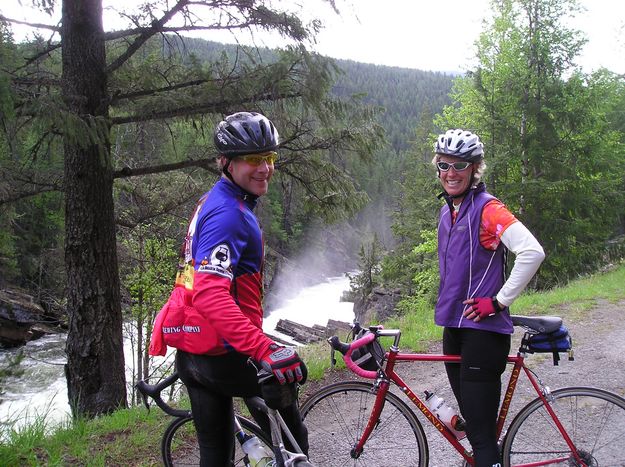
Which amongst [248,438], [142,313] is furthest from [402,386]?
[142,313]

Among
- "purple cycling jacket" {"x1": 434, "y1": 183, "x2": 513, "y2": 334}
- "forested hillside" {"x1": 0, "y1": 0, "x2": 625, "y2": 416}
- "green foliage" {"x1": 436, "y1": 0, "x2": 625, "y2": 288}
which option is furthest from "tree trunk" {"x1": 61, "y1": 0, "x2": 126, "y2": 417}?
"green foliage" {"x1": 436, "y1": 0, "x2": 625, "y2": 288}

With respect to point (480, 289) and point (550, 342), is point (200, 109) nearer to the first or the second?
point (480, 289)

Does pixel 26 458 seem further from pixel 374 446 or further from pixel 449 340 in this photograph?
pixel 449 340

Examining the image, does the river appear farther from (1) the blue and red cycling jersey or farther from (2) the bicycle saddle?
(2) the bicycle saddle

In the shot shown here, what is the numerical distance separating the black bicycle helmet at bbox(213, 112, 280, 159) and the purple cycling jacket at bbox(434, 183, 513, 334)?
1174 millimetres

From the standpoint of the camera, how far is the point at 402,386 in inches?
119

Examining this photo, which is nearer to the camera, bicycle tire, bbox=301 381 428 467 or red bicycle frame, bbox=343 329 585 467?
red bicycle frame, bbox=343 329 585 467

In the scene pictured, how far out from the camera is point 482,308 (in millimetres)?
2539

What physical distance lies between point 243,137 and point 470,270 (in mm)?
1417

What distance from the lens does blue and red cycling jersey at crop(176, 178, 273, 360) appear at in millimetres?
1898

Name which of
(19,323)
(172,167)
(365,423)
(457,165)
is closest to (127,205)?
(172,167)

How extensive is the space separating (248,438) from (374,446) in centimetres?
105

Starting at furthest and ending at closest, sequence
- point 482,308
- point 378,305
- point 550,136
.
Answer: point 378,305, point 550,136, point 482,308

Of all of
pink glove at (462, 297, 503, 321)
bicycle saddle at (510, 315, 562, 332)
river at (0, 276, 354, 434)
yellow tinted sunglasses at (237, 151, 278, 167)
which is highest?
yellow tinted sunglasses at (237, 151, 278, 167)
